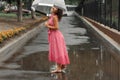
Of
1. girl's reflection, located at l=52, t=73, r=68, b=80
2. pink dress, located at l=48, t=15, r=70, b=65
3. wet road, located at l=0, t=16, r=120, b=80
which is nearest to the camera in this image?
girl's reflection, located at l=52, t=73, r=68, b=80

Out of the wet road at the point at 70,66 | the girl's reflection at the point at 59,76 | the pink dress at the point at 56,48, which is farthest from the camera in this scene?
the pink dress at the point at 56,48

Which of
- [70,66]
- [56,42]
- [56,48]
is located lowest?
[70,66]

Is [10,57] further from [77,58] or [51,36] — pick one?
[51,36]

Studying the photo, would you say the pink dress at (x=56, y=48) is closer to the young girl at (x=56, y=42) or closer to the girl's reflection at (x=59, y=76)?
the young girl at (x=56, y=42)

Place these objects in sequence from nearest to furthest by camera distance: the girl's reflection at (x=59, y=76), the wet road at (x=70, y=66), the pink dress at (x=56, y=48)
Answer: the girl's reflection at (x=59, y=76)
the wet road at (x=70, y=66)
the pink dress at (x=56, y=48)

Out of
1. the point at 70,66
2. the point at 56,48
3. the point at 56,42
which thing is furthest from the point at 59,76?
the point at 70,66

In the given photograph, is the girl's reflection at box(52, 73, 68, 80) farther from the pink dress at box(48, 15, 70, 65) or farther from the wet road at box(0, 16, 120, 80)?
the pink dress at box(48, 15, 70, 65)

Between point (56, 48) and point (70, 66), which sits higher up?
point (56, 48)

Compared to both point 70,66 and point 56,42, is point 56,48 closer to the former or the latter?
point 56,42

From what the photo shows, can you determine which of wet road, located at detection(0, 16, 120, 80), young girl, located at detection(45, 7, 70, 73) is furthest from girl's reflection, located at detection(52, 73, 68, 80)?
young girl, located at detection(45, 7, 70, 73)

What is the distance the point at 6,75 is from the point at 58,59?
1382 millimetres

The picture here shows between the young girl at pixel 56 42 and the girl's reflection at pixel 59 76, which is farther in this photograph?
the young girl at pixel 56 42

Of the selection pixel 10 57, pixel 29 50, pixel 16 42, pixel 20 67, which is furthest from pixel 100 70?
pixel 16 42

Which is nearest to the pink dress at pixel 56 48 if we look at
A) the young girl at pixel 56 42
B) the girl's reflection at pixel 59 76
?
the young girl at pixel 56 42
